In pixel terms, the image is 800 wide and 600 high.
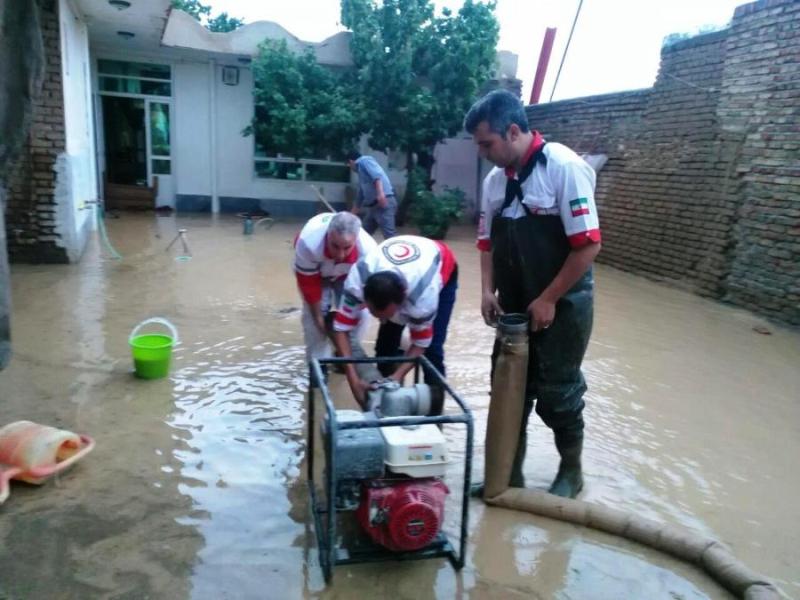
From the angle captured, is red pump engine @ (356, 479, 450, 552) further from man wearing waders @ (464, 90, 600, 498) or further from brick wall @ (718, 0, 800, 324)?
brick wall @ (718, 0, 800, 324)

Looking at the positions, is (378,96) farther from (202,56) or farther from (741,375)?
(741,375)

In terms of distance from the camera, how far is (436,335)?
3.29m

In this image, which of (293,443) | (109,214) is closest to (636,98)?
(293,443)

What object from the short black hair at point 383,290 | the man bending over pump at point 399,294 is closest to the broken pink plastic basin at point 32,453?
the man bending over pump at point 399,294

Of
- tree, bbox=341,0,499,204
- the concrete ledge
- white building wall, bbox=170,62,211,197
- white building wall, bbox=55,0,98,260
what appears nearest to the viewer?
white building wall, bbox=55,0,98,260

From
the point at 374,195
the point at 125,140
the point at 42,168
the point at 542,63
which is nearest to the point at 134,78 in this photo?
the point at 125,140

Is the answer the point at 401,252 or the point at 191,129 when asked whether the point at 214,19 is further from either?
the point at 401,252

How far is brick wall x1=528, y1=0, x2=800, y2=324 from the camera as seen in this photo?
6.74m

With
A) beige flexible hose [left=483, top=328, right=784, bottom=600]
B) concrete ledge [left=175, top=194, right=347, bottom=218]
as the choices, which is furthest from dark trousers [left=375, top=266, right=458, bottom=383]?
concrete ledge [left=175, top=194, right=347, bottom=218]

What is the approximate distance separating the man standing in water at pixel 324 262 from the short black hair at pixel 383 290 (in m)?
0.64

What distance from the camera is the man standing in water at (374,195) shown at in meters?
7.62

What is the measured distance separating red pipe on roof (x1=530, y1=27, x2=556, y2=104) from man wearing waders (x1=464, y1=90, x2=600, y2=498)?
11993mm

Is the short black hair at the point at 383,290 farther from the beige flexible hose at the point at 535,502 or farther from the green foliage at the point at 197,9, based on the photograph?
the green foliage at the point at 197,9

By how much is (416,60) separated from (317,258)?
9691 millimetres
